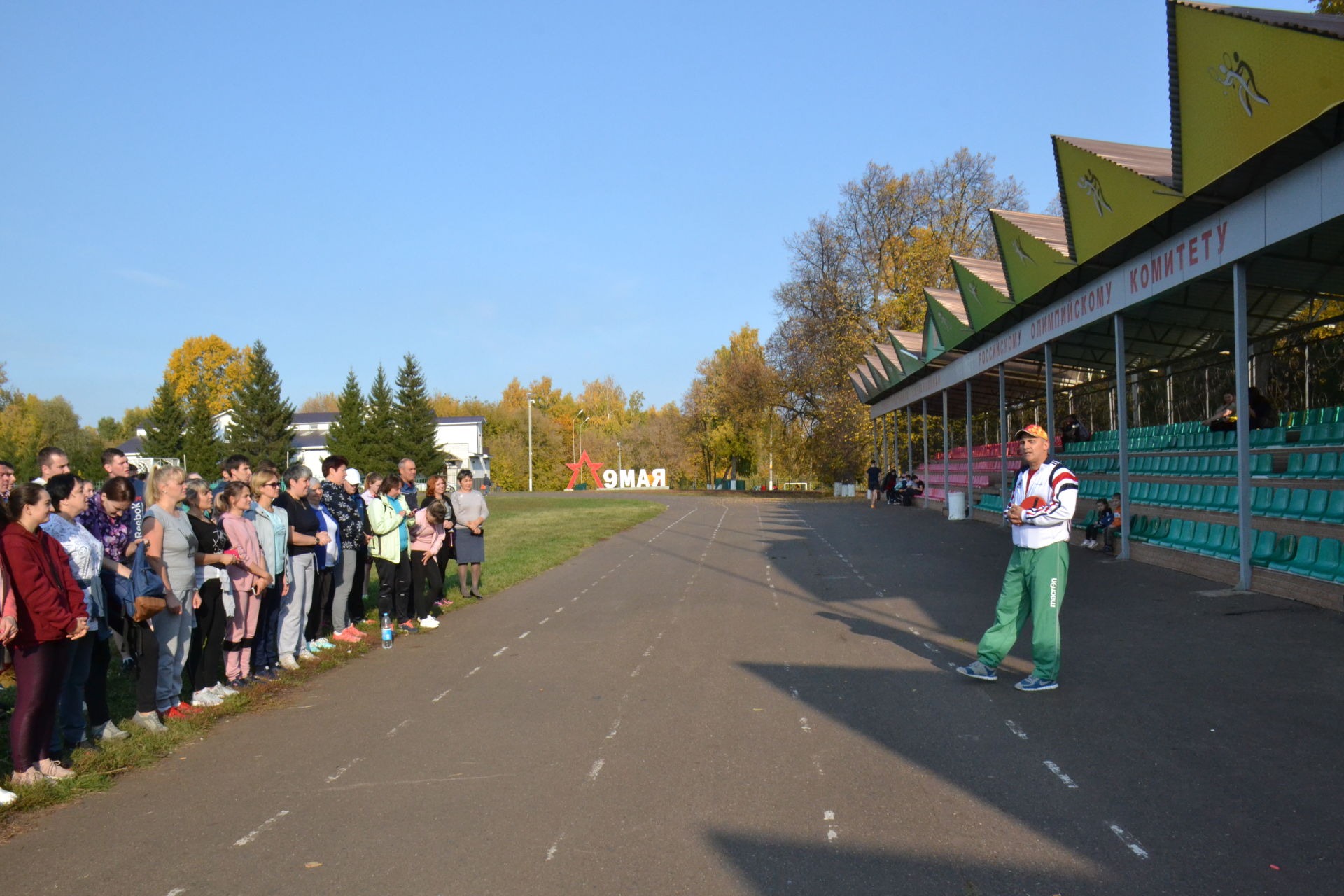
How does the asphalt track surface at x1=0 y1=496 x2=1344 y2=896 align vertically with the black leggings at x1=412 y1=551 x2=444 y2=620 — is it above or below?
below

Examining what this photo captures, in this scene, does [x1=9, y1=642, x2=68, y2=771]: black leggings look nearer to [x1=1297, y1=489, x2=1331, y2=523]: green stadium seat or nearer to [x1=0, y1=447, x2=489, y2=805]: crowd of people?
[x1=0, y1=447, x2=489, y2=805]: crowd of people

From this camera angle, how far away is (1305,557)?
32.7ft

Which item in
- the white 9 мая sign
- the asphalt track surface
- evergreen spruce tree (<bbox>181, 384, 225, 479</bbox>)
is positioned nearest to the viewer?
the asphalt track surface

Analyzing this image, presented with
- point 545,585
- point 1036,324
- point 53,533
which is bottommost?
point 545,585

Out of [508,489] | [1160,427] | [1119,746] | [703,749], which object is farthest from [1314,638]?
[508,489]

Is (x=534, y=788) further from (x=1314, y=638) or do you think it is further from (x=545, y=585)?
(x=545, y=585)

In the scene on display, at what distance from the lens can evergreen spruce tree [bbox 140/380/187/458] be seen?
6556 cm

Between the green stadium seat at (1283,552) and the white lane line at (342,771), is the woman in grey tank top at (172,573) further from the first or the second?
the green stadium seat at (1283,552)

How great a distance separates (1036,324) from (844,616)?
11.3m

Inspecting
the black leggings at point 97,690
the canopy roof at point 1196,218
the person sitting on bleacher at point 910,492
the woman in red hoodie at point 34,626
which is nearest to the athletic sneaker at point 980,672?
the canopy roof at point 1196,218

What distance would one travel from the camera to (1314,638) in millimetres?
8102

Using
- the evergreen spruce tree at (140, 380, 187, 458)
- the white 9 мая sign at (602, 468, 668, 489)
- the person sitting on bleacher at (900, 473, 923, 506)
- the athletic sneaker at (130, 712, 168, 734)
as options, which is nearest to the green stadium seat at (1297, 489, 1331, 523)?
the athletic sneaker at (130, 712, 168, 734)

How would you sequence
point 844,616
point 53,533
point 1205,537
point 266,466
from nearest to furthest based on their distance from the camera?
point 53,533 < point 266,466 < point 844,616 < point 1205,537

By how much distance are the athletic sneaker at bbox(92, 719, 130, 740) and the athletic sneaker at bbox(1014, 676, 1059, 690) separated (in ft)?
20.9
